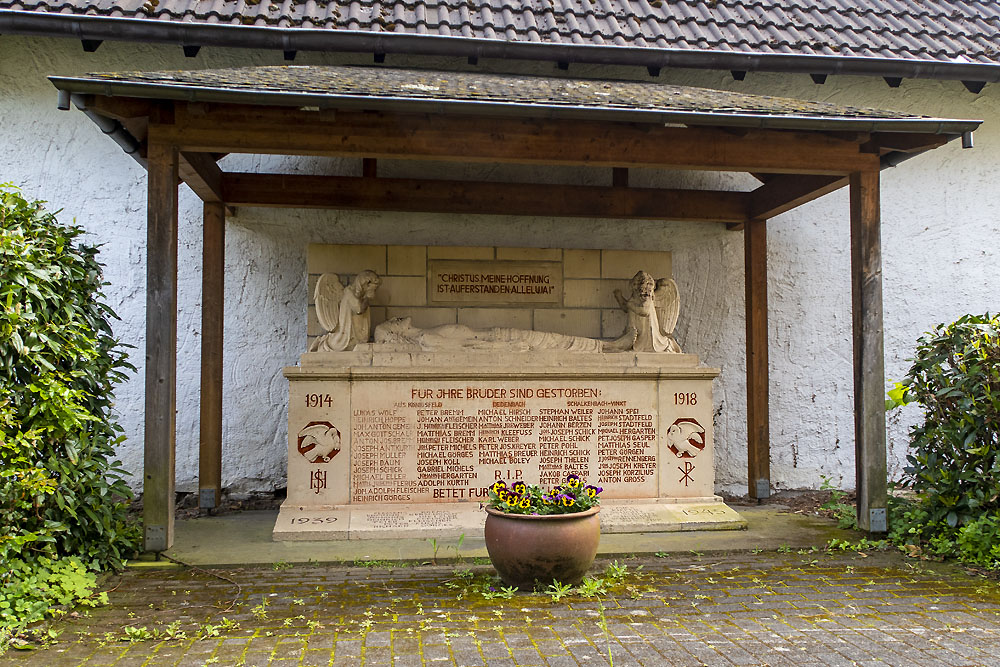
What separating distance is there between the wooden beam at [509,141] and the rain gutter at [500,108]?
32 centimetres

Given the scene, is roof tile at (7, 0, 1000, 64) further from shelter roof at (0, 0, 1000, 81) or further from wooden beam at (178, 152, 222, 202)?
wooden beam at (178, 152, 222, 202)

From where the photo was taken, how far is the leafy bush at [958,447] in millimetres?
4910

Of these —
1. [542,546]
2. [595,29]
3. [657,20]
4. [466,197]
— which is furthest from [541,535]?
[657,20]

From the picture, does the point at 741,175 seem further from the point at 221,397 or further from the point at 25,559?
the point at 25,559

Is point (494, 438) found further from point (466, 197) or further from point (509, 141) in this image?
point (509, 141)

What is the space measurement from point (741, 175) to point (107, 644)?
6.46 metres

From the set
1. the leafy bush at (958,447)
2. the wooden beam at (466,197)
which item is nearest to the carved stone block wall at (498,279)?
the wooden beam at (466,197)

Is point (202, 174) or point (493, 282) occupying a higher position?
point (202, 174)

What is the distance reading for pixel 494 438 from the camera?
6.02 metres

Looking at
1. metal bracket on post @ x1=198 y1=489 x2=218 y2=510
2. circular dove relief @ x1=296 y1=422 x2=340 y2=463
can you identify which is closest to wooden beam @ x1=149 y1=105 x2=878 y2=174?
circular dove relief @ x1=296 y1=422 x2=340 y2=463

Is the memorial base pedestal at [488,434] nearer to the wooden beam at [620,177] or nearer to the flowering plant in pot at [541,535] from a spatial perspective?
the flowering plant in pot at [541,535]

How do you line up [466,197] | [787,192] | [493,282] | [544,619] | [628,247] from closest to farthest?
[544,619]
[787,192]
[466,197]
[493,282]
[628,247]

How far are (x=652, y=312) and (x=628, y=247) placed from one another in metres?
1.21

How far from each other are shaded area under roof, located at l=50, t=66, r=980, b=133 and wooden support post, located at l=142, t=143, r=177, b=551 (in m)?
0.55
